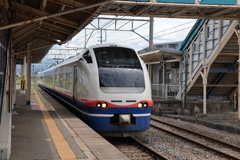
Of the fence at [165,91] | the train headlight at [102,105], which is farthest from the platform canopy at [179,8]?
the fence at [165,91]

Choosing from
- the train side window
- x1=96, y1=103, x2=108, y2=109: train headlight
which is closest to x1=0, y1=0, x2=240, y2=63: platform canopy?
the train side window

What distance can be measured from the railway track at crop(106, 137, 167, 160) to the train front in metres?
0.41

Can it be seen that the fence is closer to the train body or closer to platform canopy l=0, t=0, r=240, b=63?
platform canopy l=0, t=0, r=240, b=63

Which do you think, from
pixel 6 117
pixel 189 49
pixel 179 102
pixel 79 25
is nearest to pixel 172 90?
pixel 179 102

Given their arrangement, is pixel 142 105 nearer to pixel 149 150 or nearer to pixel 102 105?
pixel 102 105

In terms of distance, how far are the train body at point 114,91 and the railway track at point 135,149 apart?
0.42 metres

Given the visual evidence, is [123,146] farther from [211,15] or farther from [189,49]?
[189,49]

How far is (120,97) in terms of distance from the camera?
846 centimetres

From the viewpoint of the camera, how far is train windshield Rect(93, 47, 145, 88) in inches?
346

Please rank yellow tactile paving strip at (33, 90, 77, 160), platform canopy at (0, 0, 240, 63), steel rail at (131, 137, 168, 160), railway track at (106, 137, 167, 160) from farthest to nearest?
platform canopy at (0, 0, 240, 63) < railway track at (106, 137, 167, 160) < steel rail at (131, 137, 168, 160) < yellow tactile paving strip at (33, 90, 77, 160)

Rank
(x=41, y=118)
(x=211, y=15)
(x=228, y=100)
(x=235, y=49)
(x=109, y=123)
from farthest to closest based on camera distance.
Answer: (x=228, y=100)
(x=235, y=49)
(x=211, y=15)
(x=41, y=118)
(x=109, y=123)

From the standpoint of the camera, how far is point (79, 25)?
974 cm

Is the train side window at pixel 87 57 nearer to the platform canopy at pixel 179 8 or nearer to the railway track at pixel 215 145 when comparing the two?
the platform canopy at pixel 179 8

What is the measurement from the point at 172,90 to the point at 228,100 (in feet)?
12.8
